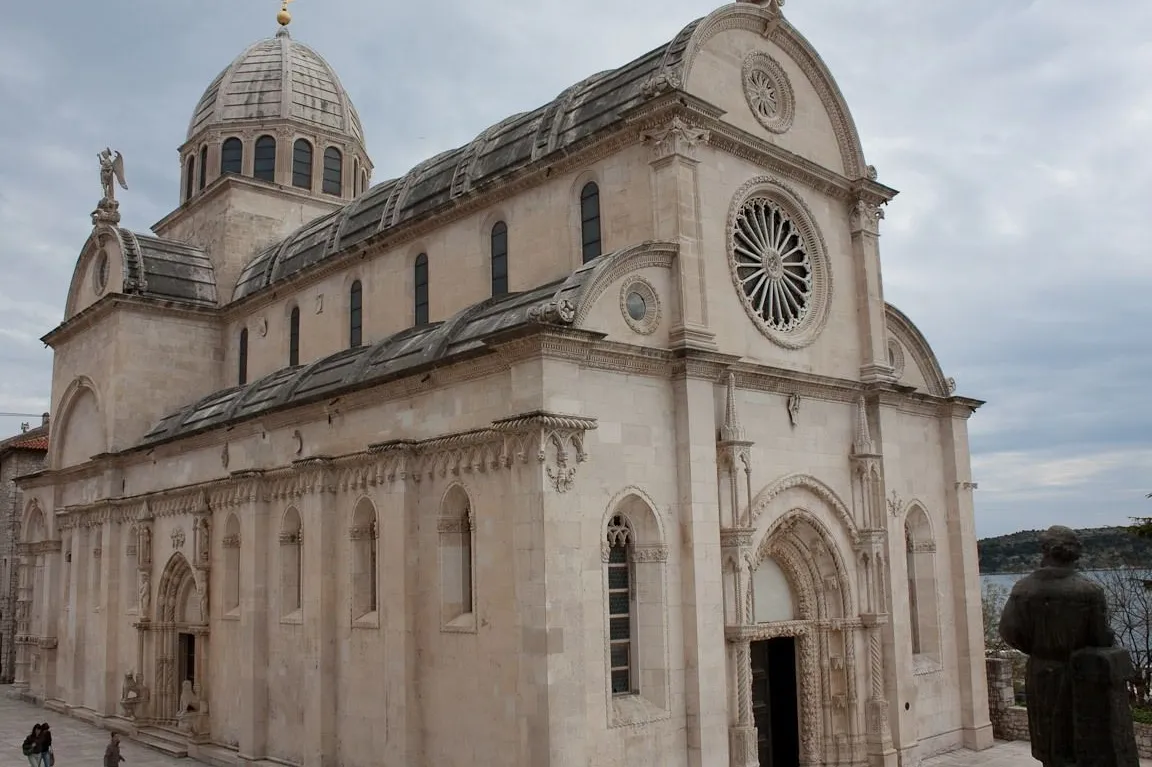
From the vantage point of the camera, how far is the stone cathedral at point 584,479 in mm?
16016

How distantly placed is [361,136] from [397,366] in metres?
21.4

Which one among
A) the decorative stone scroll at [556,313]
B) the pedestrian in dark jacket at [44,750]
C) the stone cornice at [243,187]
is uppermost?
the stone cornice at [243,187]

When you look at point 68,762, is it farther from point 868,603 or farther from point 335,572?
point 868,603

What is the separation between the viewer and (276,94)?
36125mm

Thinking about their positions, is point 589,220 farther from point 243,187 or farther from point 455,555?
point 243,187

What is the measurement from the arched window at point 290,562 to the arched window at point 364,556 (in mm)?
2535

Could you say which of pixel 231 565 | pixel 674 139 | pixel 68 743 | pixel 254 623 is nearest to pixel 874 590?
pixel 674 139

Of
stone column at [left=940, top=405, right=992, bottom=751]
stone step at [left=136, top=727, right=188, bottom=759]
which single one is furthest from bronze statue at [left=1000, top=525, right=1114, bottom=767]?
stone step at [left=136, top=727, right=188, bottom=759]

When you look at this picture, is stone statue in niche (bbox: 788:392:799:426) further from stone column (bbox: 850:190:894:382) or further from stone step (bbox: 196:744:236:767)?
stone step (bbox: 196:744:236:767)

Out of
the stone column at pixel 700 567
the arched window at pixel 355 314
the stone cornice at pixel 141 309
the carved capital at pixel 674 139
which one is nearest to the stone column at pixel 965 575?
the stone column at pixel 700 567

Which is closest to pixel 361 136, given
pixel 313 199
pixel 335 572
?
pixel 313 199

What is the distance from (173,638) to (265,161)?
1703cm

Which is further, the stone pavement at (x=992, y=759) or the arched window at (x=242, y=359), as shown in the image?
the arched window at (x=242, y=359)

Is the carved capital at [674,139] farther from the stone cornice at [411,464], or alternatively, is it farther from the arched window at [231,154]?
the arched window at [231,154]
